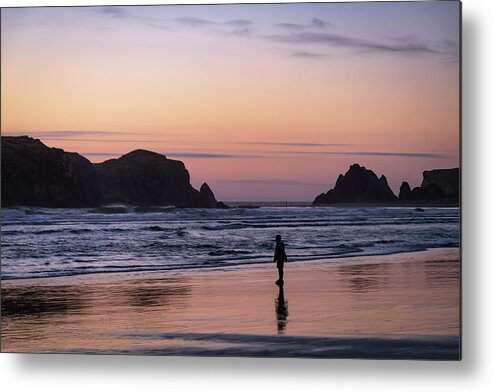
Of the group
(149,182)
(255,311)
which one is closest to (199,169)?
(149,182)

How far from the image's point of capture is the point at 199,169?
7.57 metres

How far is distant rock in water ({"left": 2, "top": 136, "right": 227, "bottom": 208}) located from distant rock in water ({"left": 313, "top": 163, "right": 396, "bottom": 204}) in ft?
2.35

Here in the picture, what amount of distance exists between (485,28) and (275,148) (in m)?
1.49

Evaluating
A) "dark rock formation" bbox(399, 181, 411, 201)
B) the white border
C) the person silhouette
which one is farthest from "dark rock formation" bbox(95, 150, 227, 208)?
"dark rock formation" bbox(399, 181, 411, 201)

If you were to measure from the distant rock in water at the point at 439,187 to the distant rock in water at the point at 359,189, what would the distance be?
14cm

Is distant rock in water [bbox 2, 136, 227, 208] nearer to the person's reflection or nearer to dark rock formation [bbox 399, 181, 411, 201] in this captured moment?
the person's reflection

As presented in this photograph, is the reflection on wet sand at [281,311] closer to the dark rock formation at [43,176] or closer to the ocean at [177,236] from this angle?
the ocean at [177,236]

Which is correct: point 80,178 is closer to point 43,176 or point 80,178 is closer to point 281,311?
point 43,176

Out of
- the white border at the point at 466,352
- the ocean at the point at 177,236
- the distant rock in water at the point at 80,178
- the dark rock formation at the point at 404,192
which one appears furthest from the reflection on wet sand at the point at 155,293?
the dark rock formation at the point at 404,192

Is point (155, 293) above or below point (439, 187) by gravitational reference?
below

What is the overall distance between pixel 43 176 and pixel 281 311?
1.74 meters

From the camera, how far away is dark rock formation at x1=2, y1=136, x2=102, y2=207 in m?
7.57

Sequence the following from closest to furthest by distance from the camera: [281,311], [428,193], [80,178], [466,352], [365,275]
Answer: [466,352]
[428,193]
[281,311]
[80,178]
[365,275]

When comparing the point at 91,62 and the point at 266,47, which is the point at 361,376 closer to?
the point at 266,47
